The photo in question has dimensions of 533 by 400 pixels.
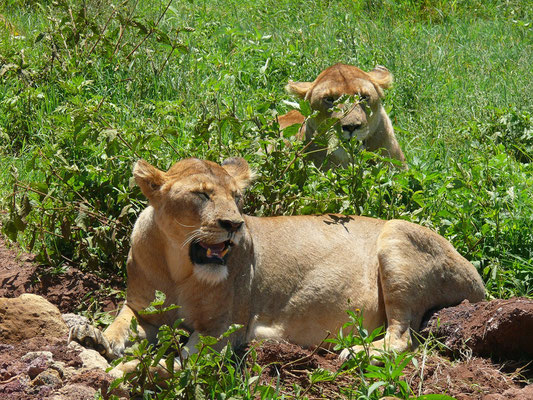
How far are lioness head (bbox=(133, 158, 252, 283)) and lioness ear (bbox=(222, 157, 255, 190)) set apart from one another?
27 cm

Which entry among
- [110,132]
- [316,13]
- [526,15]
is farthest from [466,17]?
[110,132]

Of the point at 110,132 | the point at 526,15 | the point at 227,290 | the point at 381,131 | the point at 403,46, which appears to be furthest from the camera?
the point at 526,15

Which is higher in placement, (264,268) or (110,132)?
(110,132)

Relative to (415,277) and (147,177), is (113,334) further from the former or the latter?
(415,277)

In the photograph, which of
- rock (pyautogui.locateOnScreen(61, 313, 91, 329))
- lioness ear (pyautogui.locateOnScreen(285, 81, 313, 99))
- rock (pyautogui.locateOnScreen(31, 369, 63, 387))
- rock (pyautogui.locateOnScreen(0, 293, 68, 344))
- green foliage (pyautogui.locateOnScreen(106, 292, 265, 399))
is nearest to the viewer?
green foliage (pyautogui.locateOnScreen(106, 292, 265, 399))

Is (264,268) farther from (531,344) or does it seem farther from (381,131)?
(381,131)

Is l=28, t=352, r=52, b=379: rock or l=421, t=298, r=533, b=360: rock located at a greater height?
l=28, t=352, r=52, b=379: rock

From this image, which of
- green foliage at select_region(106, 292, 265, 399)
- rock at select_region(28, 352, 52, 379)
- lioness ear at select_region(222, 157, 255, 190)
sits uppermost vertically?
lioness ear at select_region(222, 157, 255, 190)

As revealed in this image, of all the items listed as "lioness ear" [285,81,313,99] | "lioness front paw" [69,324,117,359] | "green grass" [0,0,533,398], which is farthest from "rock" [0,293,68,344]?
"lioness ear" [285,81,313,99]

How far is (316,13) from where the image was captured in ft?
38.7

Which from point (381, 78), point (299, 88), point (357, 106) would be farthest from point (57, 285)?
point (381, 78)

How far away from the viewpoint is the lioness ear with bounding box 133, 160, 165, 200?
17.1ft

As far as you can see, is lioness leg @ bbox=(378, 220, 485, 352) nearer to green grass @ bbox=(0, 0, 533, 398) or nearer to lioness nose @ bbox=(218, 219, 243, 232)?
green grass @ bbox=(0, 0, 533, 398)

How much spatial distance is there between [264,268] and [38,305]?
141 cm
